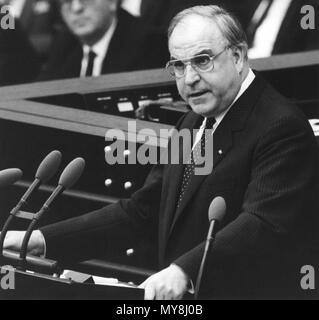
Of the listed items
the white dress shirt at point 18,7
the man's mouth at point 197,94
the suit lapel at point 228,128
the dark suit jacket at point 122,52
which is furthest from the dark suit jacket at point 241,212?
the white dress shirt at point 18,7

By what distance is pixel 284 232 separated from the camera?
2.68m

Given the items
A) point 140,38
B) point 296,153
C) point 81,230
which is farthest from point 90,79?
point 296,153

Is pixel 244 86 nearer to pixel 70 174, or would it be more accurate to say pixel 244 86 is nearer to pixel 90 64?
pixel 70 174

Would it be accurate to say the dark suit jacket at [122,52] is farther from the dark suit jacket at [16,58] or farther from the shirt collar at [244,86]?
the shirt collar at [244,86]

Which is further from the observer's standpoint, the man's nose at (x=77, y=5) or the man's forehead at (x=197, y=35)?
the man's nose at (x=77, y=5)

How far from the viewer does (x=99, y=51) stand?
484 cm

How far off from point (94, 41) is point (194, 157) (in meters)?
2.04

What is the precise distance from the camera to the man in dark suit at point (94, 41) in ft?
15.5

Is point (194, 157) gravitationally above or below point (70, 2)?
below

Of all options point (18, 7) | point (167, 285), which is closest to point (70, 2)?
point (18, 7)

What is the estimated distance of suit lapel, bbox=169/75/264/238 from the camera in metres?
2.88

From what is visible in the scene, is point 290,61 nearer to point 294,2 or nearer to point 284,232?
point 294,2

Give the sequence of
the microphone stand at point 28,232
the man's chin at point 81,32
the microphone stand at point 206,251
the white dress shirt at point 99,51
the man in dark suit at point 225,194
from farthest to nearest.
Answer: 1. the man's chin at point 81,32
2. the white dress shirt at point 99,51
3. the man in dark suit at point 225,194
4. the microphone stand at point 28,232
5. the microphone stand at point 206,251
